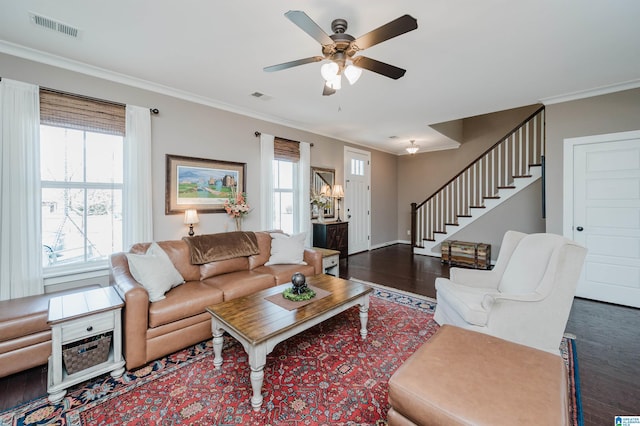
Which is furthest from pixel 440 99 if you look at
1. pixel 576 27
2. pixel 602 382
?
pixel 602 382

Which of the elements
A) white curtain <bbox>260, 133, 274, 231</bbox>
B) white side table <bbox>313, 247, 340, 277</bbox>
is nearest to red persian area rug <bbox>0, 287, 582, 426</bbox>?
white side table <bbox>313, 247, 340, 277</bbox>

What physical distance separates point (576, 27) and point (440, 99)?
5.44 ft

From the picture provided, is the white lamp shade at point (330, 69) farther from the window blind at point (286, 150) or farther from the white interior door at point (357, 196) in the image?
the white interior door at point (357, 196)

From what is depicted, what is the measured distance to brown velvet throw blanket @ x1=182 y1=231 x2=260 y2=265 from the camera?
3123mm

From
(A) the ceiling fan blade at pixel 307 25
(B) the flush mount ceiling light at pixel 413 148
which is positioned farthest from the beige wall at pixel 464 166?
(A) the ceiling fan blade at pixel 307 25

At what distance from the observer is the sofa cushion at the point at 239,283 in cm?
272

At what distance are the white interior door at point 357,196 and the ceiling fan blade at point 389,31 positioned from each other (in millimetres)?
4431

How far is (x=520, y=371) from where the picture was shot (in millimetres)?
1318

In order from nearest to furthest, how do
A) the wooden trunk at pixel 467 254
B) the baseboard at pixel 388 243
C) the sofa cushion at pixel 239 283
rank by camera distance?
the sofa cushion at pixel 239 283
the wooden trunk at pixel 467 254
the baseboard at pixel 388 243

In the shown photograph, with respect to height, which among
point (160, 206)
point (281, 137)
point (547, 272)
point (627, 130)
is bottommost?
point (547, 272)

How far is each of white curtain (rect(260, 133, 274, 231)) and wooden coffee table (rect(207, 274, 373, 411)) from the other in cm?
208

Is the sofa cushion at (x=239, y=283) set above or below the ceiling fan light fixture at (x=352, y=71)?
below

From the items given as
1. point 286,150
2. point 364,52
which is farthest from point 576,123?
point 286,150

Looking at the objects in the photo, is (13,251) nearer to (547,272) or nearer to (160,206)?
(160,206)
